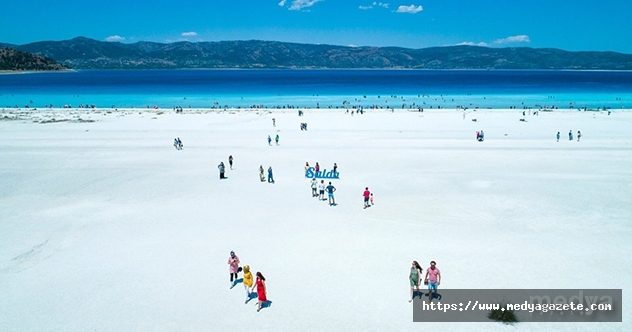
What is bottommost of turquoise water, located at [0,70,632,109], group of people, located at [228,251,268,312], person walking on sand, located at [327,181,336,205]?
group of people, located at [228,251,268,312]

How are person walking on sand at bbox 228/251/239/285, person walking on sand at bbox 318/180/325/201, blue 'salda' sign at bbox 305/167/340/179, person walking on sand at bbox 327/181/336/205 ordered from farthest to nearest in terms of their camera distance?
→ blue 'salda' sign at bbox 305/167/340/179
person walking on sand at bbox 318/180/325/201
person walking on sand at bbox 327/181/336/205
person walking on sand at bbox 228/251/239/285

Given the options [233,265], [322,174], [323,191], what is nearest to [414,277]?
[233,265]

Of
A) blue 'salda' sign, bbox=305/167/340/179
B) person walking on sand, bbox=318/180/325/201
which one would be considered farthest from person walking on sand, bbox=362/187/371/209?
blue 'salda' sign, bbox=305/167/340/179

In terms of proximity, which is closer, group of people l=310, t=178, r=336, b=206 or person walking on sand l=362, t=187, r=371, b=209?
person walking on sand l=362, t=187, r=371, b=209

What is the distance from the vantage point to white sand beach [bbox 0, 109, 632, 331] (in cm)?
916

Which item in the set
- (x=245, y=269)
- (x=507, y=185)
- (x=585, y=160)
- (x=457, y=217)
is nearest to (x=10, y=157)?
(x=245, y=269)

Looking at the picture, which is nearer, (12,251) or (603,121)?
(12,251)

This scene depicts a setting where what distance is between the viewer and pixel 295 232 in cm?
1330

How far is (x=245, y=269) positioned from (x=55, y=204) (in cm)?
1132

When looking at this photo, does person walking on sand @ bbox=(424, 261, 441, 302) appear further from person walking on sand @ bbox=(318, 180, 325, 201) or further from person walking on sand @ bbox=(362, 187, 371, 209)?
person walking on sand @ bbox=(318, 180, 325, 201)

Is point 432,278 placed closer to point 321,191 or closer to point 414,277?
point 414,277

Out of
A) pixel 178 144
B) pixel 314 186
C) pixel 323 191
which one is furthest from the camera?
pixel 178 144

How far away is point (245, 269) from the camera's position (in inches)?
376

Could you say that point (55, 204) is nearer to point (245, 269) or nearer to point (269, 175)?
point (269, 175)
